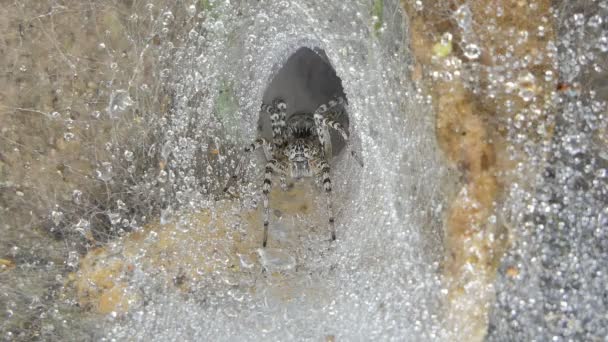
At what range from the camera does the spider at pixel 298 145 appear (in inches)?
114

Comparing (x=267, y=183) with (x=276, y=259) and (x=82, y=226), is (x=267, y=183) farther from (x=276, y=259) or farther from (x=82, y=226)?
(x=82, y=226)

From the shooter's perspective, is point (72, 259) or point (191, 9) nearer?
point (191, 9)

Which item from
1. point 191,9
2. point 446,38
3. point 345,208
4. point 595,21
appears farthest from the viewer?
A: point 345,208

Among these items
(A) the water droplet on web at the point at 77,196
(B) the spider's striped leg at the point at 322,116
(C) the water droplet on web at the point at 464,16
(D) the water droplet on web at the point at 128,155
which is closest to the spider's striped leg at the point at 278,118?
(B) the spider's striped leg at the point at 322,116

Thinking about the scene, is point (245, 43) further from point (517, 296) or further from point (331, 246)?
point (517, 296)

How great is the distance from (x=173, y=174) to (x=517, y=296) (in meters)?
1.65

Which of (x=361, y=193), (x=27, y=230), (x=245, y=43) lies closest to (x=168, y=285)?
(x=27, y=230)

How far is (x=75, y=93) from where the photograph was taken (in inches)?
88.6

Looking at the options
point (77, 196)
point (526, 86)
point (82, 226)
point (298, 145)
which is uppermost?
point (298, 145)

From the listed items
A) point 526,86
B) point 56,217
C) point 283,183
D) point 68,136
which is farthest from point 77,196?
point 526,86

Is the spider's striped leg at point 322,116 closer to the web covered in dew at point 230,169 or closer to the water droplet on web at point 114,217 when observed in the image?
the web covered in dew at point 230,169

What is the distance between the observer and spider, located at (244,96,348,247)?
289cm

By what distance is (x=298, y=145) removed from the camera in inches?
122

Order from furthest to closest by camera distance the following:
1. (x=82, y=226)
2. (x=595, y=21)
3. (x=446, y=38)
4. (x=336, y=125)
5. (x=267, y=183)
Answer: (x=336, y=125), (x=267, y=183), (x=82, y=226), (x=446, y=38), (x=595, y=21)
